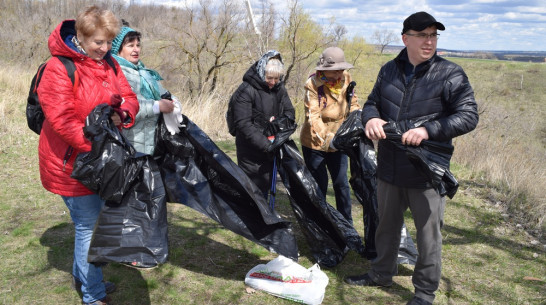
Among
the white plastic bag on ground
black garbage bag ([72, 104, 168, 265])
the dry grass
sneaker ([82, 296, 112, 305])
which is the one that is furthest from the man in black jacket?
the dry grass

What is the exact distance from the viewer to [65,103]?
2.19 meters

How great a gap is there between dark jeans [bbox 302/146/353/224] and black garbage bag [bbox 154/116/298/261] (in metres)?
0.89

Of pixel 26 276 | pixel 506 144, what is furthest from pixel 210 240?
pixel 506 144

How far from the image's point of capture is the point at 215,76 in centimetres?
1582

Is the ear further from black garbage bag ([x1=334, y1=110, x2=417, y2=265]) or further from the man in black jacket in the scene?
black garbage bag ([x1=334, y1=110, x2=417, y2=265])

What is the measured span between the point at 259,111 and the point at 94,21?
1643mm

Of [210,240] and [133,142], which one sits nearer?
[133,142]

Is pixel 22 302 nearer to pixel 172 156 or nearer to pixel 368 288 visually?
pixel 172 156

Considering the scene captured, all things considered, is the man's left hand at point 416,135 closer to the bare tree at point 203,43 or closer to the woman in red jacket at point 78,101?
the woman in red jacket at point 78,101

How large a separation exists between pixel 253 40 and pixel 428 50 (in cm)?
1305

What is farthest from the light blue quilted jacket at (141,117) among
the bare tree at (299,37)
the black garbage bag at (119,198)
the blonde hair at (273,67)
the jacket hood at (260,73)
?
the bare tree at (299,37)

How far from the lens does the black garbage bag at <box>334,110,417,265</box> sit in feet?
10.6

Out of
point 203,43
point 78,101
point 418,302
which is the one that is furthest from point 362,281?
point 203,43

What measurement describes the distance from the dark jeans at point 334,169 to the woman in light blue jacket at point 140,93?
1.35 meters
